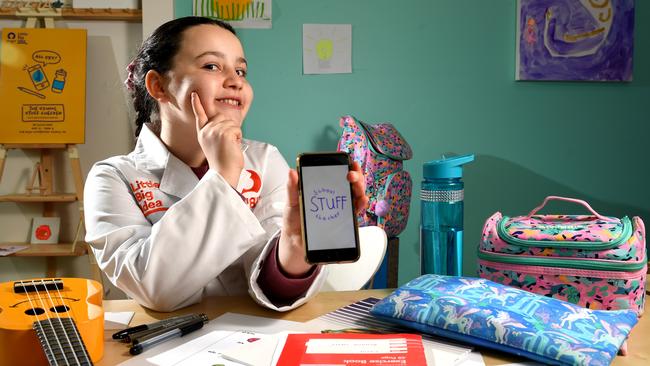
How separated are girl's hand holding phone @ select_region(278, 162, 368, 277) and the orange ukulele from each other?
295 millimetres

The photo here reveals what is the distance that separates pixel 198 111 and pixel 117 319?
1.44 ft

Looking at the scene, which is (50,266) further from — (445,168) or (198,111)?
(445,168)

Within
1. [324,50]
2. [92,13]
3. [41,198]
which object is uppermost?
[92,13]

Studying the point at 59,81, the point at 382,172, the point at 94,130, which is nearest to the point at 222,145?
the point at 382,172

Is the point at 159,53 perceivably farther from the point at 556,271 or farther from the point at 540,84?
the point at 540,84

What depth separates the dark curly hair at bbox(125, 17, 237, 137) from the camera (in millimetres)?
1299

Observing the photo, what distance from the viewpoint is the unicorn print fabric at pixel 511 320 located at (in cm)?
73

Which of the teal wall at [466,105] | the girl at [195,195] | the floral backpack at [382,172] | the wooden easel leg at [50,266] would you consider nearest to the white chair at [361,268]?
the girl at [195,195]

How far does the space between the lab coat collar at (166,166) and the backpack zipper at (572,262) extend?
0.61 metres

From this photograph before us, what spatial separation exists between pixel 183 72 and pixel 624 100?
108 inches

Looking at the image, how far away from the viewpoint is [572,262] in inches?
37.7

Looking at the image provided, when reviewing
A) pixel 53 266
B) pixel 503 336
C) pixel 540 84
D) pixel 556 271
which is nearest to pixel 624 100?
pixel 540 84

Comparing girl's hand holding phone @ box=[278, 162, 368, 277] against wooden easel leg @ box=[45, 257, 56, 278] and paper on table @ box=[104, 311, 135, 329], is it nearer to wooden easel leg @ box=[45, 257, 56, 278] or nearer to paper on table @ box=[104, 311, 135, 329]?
paper on table @ box=[104, 311, 135, 329]

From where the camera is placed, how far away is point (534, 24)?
3.14 metres
